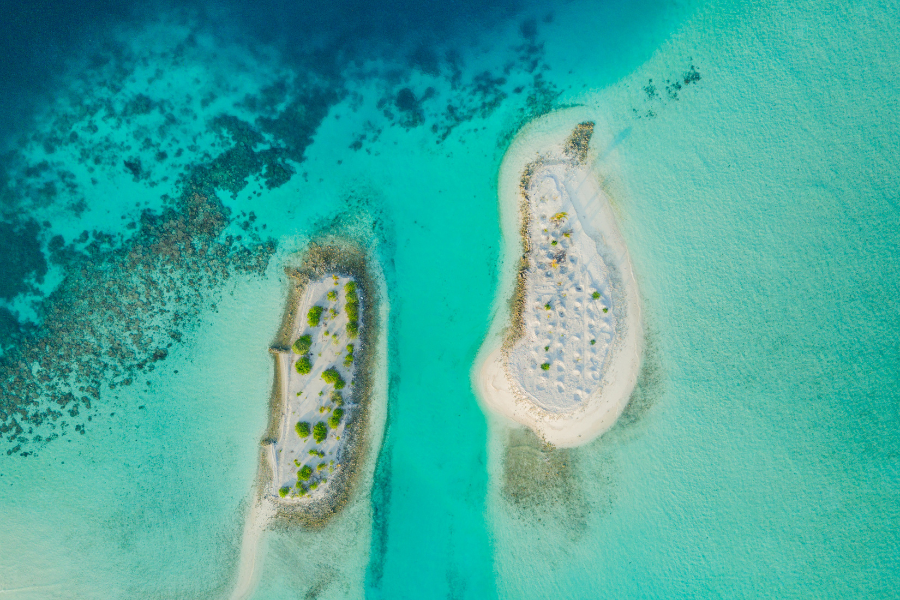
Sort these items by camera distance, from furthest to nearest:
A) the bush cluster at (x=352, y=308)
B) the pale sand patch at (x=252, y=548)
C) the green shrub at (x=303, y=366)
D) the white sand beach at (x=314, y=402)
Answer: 1. the pale sand patch at (x=252, y=548)
2. the white sand beach at (x=314, y=402)
3. the bush cluster at (x=352, y=308)
4. the green shrub at (x=303, y=366)

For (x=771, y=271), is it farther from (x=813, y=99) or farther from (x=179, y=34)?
(x=179, y=34)

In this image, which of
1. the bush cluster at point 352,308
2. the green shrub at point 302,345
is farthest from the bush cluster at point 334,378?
the bush cluster at point 352,308

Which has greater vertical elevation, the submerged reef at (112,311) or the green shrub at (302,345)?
the submerged reef at (112,311)

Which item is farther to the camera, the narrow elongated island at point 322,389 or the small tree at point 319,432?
the narrow elongated island at point 322,389

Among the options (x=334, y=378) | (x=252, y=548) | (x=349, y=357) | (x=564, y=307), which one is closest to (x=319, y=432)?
(x=334, y=378)

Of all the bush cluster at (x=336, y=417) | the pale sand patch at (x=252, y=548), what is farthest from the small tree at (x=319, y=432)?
the pale sand patch at (x=252, y=548)

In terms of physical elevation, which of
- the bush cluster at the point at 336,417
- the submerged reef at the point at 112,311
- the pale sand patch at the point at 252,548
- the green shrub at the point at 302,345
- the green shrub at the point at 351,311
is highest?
the submerged reef at the point at 112,311

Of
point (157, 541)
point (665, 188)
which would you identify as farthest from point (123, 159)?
point (665, 188)

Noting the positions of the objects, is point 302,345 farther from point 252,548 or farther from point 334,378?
point 252,548

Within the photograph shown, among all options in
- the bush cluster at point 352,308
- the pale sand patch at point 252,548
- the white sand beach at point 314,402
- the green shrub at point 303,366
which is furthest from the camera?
the pale sand patch at point 252,548

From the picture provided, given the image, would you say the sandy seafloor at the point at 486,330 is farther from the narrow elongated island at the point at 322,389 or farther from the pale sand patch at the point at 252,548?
the narrow elongated island at the point at 322,389
